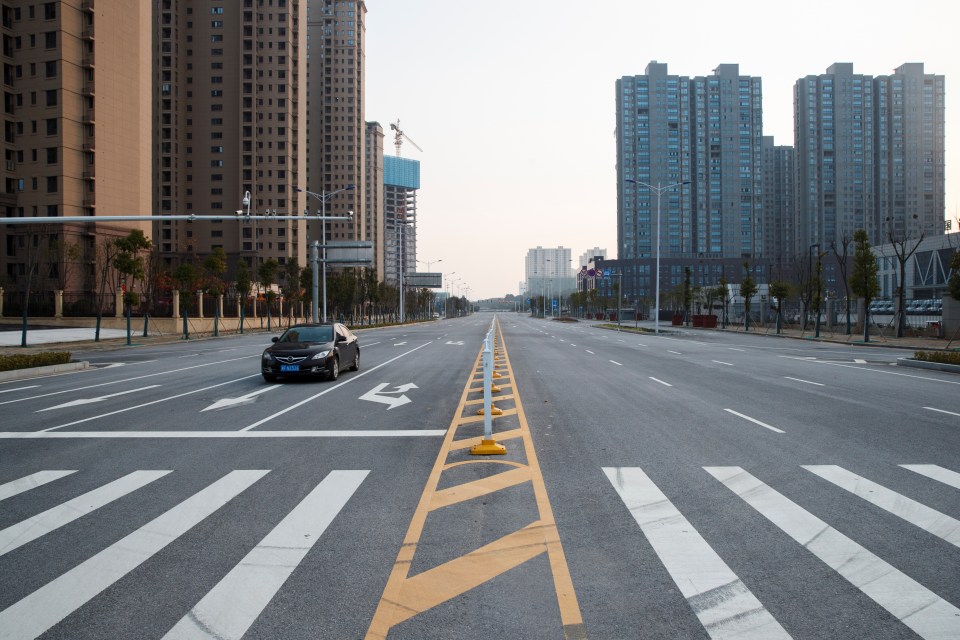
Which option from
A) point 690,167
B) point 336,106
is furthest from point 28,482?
point 336,106

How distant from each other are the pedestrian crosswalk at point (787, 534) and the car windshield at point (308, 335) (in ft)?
39.6

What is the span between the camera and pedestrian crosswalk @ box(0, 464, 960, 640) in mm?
3934

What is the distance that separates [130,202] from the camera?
70.9 m

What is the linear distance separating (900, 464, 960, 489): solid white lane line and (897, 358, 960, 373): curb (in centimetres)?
1532

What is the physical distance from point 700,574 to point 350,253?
161 ft

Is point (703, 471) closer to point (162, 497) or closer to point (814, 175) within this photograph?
point (162, 497)

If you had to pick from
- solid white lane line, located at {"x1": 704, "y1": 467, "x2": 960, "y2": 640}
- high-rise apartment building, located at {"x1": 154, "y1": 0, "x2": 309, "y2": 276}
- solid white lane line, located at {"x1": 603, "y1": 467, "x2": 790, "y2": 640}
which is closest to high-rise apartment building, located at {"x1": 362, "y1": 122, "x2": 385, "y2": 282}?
high-rise apartment building, located at {"x1": 154, "y1": 0, "x2": 309, "y2": 276}

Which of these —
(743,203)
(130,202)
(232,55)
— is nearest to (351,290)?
(130,202)

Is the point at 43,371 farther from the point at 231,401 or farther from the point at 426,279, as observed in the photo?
the point at 426,279

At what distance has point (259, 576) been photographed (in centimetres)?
454

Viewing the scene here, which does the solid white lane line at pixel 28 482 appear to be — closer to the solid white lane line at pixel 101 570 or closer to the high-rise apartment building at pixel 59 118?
the solid white lane line at pixel 101 570

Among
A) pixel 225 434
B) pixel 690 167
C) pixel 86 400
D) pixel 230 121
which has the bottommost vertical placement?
pixel 86 400

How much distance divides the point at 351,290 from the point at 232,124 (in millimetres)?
50883

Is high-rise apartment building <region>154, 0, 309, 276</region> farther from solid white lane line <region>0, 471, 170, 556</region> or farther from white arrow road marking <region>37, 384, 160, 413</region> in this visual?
solid white lane line <region>0, 471, 170, 556</region>
